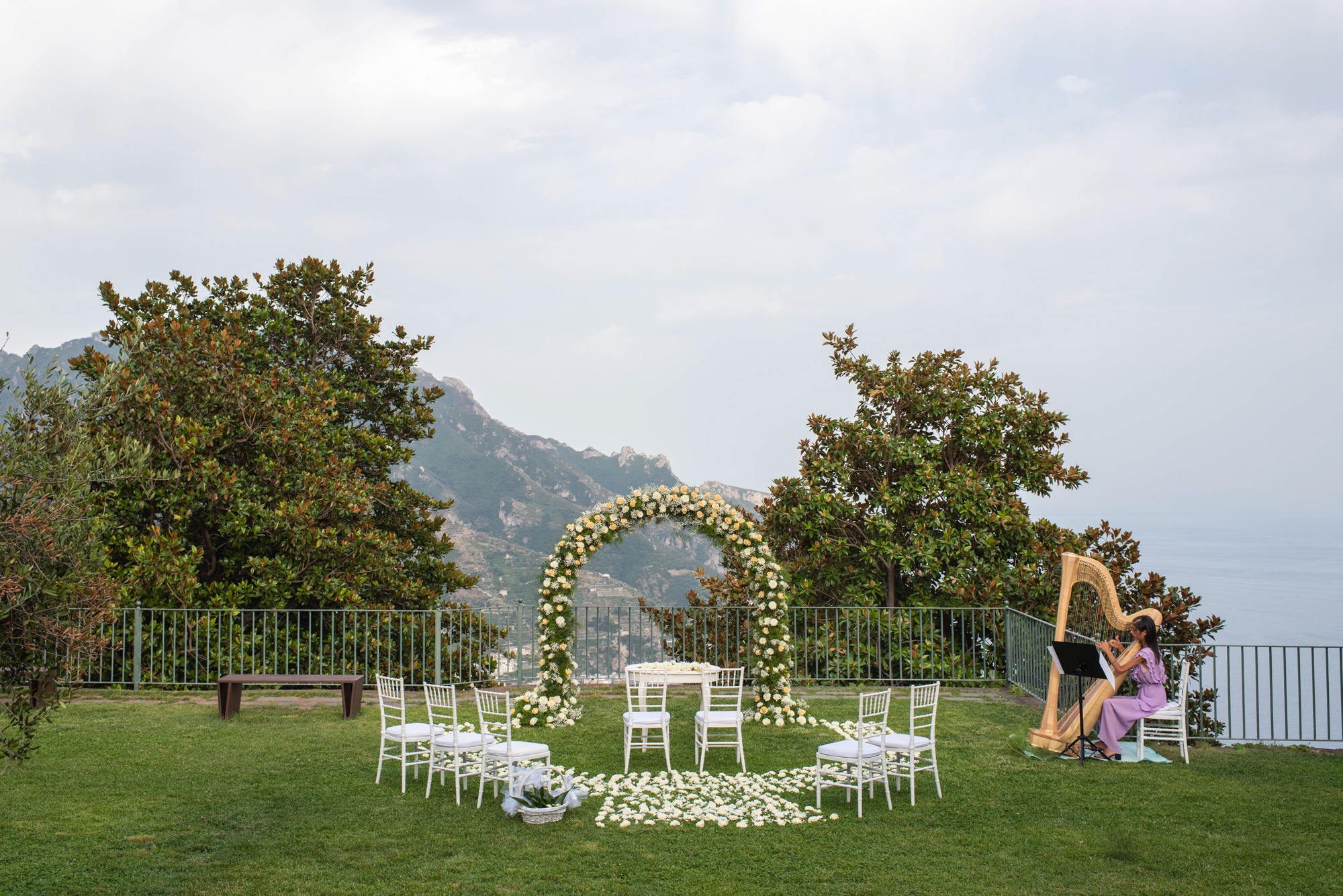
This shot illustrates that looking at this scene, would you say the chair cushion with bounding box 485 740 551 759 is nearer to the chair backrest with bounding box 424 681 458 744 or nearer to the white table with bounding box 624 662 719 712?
the chair backrest with bounding box 424 681 458 744

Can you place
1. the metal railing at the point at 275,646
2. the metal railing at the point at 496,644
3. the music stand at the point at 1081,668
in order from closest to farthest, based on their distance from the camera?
1. the music stand at the point at 1081,668
2. the metal railing at the point at 496,644
3. the metal railing at the point at 275,646

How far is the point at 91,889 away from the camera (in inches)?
246

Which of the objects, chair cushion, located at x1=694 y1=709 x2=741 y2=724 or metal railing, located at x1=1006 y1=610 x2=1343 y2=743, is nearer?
chair cushion, located at x1=694 y1=709 x2=741 y2=724

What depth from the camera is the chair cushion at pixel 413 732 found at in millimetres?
8916

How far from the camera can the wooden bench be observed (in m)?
12.1

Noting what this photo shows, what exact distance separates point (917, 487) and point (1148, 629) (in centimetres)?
698

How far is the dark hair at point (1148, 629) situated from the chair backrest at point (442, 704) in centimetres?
686

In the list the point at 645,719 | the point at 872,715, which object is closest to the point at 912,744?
the point at 872,715

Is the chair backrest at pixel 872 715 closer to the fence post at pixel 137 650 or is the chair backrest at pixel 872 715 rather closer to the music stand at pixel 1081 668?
the music stand at pixel 1081 668

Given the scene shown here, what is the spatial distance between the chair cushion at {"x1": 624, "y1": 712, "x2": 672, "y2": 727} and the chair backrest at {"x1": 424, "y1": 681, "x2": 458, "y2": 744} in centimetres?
174

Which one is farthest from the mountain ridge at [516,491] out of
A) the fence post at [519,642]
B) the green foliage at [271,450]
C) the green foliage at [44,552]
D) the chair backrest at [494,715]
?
the green foliage at [44,552]

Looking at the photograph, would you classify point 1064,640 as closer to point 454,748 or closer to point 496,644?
point 454,748

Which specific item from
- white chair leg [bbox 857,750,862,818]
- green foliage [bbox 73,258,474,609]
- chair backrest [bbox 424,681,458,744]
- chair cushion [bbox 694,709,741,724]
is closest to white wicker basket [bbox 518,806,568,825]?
chair backrest [bbox 424,681,458,744]

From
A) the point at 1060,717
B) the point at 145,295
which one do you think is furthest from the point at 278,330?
the point at 1060,717
